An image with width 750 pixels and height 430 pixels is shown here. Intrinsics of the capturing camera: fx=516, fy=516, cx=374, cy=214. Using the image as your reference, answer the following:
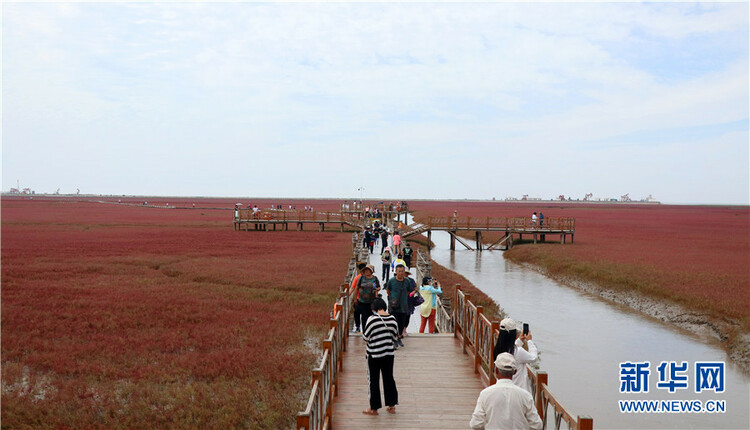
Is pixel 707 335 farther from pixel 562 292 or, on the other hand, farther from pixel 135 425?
pixel 135 425

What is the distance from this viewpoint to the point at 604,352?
1630cm

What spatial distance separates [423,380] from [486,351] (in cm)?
118

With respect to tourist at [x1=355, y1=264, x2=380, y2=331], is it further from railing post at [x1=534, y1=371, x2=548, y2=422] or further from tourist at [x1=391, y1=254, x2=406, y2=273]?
railing post at [x1=534, y1=371, x2=548, y2=422]

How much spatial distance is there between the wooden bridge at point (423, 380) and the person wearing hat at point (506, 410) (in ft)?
1.52

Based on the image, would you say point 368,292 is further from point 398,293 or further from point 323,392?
point 323,392

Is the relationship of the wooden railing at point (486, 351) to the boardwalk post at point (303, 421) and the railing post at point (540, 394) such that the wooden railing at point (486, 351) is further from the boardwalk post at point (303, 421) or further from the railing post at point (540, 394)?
the boardwalk post at point (303, 421)

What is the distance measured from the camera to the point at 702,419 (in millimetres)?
11664

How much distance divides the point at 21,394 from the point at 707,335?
20.9 metres

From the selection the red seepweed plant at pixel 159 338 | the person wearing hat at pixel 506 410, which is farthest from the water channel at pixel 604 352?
the person wearing hat at pixel 506 410

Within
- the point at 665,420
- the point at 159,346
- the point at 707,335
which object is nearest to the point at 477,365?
the point at 665,420

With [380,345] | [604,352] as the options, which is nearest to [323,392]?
[380,345]

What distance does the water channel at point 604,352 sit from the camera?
11703mm

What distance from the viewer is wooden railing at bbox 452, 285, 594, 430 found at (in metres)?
5.20

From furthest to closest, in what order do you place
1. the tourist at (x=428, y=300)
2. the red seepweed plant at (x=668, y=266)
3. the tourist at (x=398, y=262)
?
1. the red seepweed plant at (x=668, y=266)
2. the tourist at (x=428, y=300)
3. the tourist at (x=398, y=262)
